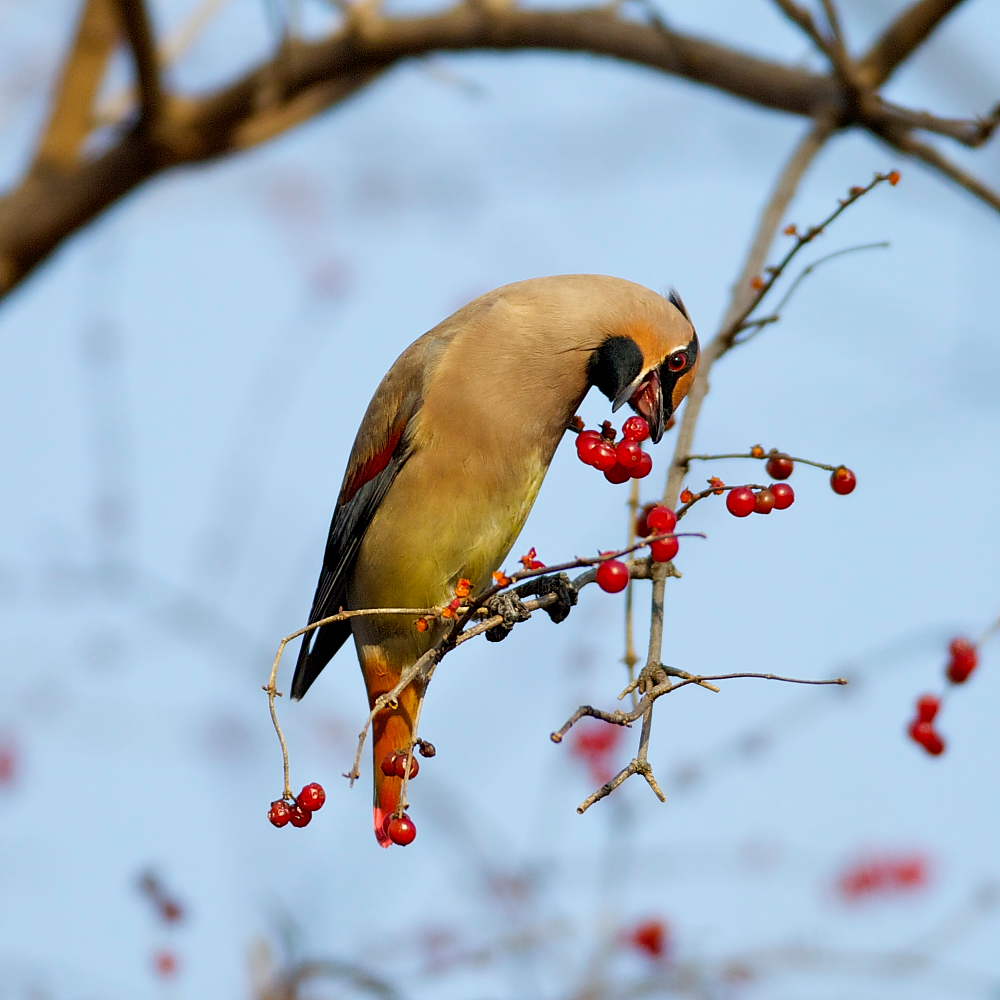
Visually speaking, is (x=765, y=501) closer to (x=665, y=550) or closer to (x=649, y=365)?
(x=665, y=550)

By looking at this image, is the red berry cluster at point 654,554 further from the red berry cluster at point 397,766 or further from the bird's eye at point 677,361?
the bird's eye at point 677,361

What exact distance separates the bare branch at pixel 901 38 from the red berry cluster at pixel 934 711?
1843 millimetres

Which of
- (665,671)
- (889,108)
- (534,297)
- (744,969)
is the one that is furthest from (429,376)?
(744,969)

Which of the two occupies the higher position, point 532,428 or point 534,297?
point 534,297

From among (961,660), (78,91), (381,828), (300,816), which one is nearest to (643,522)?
(961,660)

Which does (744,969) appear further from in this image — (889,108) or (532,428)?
(889,108)

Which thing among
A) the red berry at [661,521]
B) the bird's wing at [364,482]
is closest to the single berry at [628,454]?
the red berry at [661,521]

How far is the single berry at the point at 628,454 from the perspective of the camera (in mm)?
2781

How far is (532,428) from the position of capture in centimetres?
348

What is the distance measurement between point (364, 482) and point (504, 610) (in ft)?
3.12

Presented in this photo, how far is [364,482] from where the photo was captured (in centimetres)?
383

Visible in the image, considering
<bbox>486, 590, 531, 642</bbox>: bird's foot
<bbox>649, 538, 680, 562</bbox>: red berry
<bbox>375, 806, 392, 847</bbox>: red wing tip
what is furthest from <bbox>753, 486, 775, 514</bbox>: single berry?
<bbox>375, 806, 392, 847</bbox>: red wing tip

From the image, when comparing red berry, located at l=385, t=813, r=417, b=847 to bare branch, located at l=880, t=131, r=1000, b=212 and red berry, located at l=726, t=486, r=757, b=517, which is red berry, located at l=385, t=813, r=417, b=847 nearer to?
red berry, located at l=726, t=486, r=757, b=517

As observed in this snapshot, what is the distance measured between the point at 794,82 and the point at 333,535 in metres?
2.03
